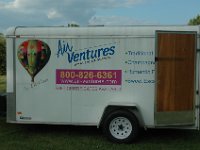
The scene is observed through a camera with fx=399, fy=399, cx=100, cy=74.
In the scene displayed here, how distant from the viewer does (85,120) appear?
8.91m

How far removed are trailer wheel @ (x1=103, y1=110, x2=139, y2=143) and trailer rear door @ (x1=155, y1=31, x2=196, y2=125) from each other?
21.1 inches

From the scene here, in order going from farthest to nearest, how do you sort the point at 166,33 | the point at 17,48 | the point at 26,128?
the point at 26,128, the point at 17,48, the point at 166,33

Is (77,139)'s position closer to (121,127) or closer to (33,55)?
(121,127)

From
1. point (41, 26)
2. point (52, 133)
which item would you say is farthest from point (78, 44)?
point (52, 133)

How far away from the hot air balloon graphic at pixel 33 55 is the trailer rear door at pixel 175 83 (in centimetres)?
253

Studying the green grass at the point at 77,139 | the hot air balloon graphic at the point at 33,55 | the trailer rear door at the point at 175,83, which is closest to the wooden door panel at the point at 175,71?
the trailer rear door at the point at 175,83

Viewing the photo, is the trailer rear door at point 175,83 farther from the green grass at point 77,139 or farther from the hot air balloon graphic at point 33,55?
the hot air balloon graphic at point 33,55

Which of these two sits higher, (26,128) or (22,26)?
(22,26)

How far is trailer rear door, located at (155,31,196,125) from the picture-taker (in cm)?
842

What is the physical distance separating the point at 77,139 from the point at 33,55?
2143mm

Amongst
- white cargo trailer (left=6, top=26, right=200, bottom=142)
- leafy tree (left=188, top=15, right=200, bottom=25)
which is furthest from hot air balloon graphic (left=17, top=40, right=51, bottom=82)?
leafy tree (left=188, top=15, right=200, bottom=25)

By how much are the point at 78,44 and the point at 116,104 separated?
1575 mm

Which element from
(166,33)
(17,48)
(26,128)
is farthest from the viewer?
(26,128)

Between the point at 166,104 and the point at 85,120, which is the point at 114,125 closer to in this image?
the point at 85,120
